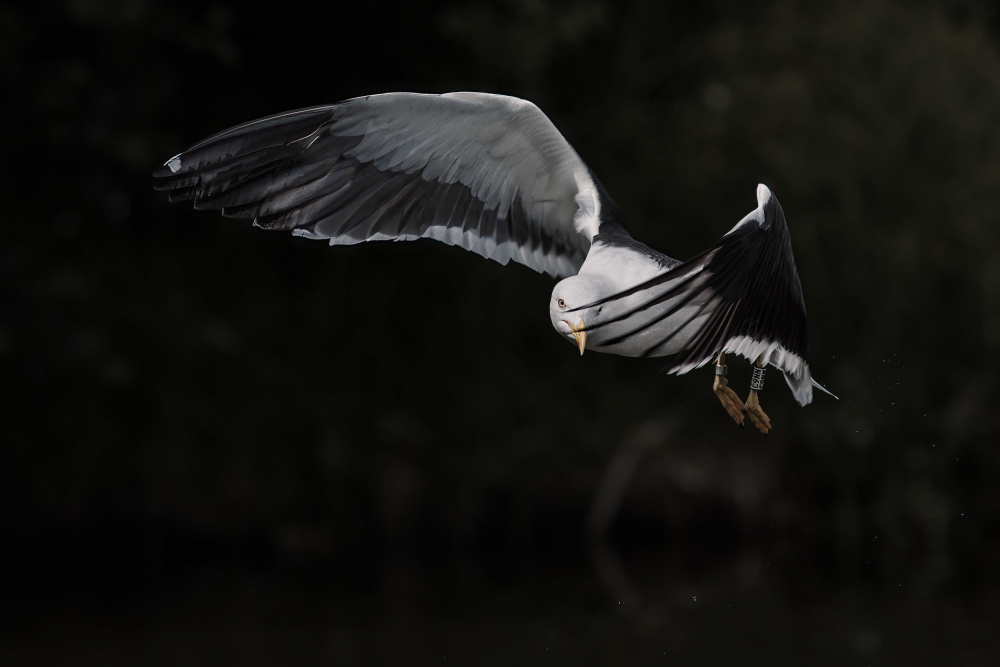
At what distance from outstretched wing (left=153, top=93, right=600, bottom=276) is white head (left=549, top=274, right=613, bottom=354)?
0.65 m

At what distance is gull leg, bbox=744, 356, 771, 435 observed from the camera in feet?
10.8

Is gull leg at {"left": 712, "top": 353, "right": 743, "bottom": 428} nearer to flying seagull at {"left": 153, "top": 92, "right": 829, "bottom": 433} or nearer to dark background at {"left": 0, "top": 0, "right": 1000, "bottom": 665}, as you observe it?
flying seagull at {"left": 153, "top": 92, "right": 829, "bottom": 433}

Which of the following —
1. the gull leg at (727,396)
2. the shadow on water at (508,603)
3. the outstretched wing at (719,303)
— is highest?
the outstretched wing at (719,303)

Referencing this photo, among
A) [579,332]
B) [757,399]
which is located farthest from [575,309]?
[757,399]

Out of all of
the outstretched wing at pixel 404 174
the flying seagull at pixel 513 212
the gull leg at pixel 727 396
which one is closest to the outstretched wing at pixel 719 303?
the flying seagull at pixel 513 212

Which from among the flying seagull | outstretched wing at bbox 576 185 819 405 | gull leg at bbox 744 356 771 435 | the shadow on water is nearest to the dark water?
the shadow on water

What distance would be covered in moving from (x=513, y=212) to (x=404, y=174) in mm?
423

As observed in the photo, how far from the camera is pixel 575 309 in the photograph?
2902 millimetres

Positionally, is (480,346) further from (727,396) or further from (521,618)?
(727,396)

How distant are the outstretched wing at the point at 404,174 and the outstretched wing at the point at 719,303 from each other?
0.58 meters

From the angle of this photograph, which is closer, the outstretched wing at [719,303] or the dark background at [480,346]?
the outstretched wing at [719,303]

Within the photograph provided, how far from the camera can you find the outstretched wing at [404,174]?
3.32 meters

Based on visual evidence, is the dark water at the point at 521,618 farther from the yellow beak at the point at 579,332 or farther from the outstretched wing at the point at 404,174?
the yellow beak at the point at 579,332

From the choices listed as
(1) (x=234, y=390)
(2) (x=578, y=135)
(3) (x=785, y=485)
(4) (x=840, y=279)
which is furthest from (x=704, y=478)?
(1) (x=234, y=390)
